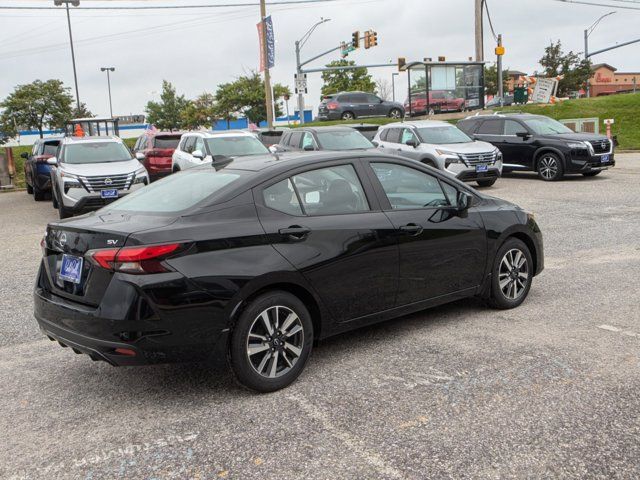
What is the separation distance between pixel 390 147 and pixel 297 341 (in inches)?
544

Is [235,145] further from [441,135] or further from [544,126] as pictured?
[544,126]

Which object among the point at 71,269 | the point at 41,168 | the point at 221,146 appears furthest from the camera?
the point at 41,168

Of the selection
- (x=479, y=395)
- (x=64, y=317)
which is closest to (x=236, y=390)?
(x=64, y=317)

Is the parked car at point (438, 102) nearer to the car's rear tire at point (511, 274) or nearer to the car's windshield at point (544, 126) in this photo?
the car's windshield at point (544, 126)

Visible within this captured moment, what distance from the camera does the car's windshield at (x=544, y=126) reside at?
57.9ft

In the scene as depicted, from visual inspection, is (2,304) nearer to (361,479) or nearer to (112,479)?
(112,479)

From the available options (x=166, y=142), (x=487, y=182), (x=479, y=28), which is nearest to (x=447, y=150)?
(x=487, y=182)

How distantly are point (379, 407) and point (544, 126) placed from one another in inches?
616

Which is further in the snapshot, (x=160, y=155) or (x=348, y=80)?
(x=348, y=80)

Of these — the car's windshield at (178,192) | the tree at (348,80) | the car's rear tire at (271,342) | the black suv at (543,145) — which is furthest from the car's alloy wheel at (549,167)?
the tree at (348,80)

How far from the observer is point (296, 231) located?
4328 mm

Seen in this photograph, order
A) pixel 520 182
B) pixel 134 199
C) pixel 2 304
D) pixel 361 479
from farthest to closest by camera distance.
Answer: pixel 520 182 < pixel 2 304 < pixel 134 199 < pixel 361 479

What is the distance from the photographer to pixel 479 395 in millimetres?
4004

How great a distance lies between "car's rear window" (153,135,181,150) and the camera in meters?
19.6
